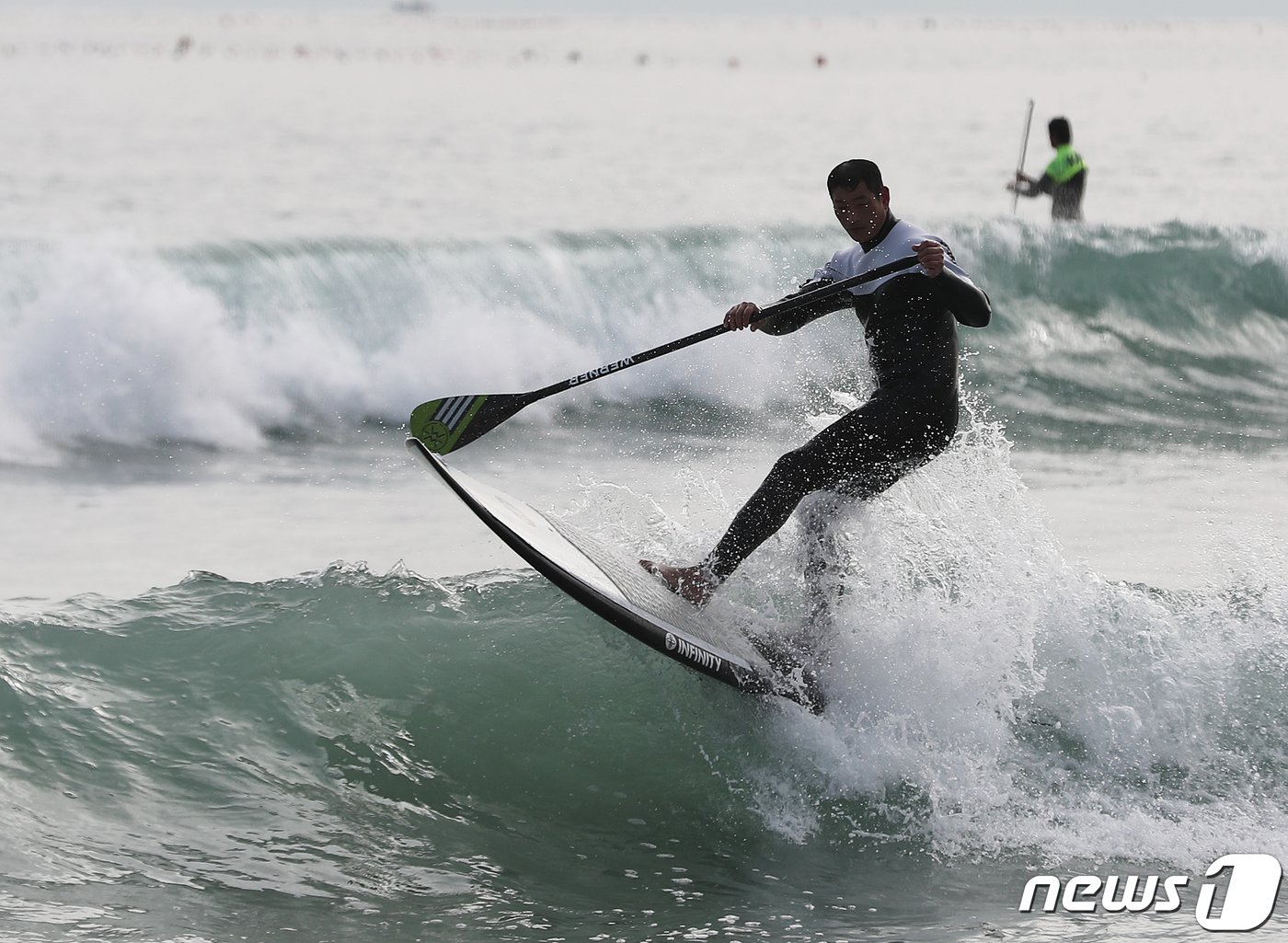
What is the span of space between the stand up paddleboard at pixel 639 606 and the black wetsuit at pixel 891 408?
0.31 metres

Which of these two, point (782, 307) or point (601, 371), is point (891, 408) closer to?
point (782, 307)

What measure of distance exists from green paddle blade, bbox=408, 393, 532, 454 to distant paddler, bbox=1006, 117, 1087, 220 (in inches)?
397

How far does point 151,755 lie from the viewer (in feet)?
17.2

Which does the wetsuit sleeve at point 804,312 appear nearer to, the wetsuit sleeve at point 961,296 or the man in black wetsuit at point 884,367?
the man in black wetsuit at point 884,367

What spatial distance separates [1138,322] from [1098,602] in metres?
9.88

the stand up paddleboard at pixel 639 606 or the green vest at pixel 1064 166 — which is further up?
the green vest at pixel 1064 166

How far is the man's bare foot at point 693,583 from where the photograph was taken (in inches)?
207

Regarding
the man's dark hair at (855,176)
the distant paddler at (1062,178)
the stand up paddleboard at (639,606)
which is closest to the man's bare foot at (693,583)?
the stand up paddleboard at (639,606)

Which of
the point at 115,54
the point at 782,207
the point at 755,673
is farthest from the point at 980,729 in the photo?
the point at 115,54

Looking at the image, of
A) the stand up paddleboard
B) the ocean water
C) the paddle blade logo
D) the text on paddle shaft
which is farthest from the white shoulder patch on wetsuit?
the paddle blade logo

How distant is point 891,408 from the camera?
496 centimetres

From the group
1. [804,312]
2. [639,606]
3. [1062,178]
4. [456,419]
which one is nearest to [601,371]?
[456,419]

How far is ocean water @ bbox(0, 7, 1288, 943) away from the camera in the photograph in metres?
4.68

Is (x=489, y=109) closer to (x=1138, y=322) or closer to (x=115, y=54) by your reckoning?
(x=1138, y=322)
